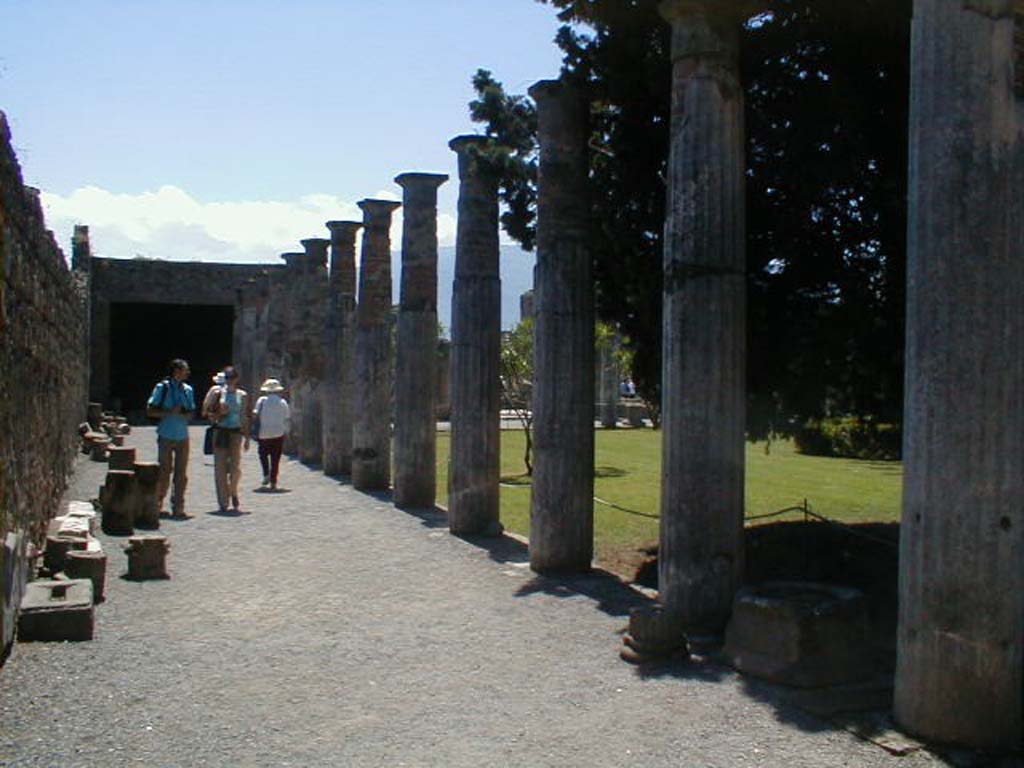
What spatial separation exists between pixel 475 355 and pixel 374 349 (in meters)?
5.49

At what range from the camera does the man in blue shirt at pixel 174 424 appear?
1211 cm

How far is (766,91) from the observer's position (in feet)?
29.7

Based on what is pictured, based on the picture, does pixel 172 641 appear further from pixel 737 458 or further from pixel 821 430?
pixel 821 430

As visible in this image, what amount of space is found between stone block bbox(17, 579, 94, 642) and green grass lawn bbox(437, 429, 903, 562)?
15.8 ft

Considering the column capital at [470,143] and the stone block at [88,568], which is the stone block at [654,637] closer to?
the stone block at [88,568]

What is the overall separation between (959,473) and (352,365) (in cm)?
1486

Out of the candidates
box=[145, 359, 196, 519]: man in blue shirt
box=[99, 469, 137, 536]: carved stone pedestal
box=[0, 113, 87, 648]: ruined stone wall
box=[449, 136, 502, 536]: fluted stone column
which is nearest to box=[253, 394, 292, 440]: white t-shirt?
box=[145, 359, 196, 519]: man in blue shirt

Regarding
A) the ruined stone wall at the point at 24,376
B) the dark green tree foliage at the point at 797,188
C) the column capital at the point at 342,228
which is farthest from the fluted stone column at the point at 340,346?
the dark green tree foliage at the point at 797,188

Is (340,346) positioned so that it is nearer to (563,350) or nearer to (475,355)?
(475,355)

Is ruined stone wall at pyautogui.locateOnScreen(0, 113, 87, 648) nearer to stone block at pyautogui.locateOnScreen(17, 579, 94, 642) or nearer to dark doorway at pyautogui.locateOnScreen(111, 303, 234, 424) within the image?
stone block at pyautogui.locateOnScreen(17, 579, 94, 642)

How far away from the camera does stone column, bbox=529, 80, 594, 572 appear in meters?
9.39

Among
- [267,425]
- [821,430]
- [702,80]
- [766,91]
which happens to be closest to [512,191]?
[766,91]

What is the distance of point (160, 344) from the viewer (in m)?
A: 39.7

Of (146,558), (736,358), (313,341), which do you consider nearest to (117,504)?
(146,558)
